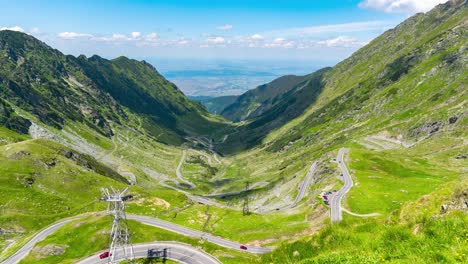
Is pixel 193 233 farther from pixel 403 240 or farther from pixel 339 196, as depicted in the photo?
pixel 403 240

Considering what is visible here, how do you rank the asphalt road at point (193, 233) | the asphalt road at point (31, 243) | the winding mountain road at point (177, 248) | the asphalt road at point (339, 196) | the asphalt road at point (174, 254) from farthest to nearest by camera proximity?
the asphalt road at point (339, 196) → the asphalt road at point (193, 233) → the asphalt road at point (31, 243) → the winding mountain road at point (177, 248) → the asphalt road at point (174, 254)

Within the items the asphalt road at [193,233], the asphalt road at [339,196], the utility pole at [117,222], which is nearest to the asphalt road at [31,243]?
the asphalt road at [193,233]

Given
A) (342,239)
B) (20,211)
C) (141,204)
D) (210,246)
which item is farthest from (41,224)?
(342,239)

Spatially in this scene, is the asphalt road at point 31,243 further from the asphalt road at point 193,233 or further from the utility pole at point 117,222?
the utility pole at point 117,222

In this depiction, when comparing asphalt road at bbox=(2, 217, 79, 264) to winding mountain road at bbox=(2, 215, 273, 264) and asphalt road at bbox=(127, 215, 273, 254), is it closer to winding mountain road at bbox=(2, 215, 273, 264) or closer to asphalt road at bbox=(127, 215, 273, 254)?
winding mountain road at bbox=(2, 215, 273, 264)

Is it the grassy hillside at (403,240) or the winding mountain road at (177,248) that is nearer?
the grassy hillside at (403,240)

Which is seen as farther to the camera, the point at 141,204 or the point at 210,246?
the point at 141,204

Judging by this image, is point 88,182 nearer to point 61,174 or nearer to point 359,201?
point 61,174
